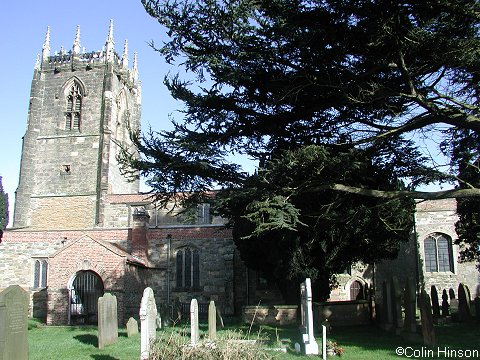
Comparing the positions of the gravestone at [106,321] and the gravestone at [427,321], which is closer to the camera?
the gravestone at [427,321]

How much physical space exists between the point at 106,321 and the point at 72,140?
23.9 meters

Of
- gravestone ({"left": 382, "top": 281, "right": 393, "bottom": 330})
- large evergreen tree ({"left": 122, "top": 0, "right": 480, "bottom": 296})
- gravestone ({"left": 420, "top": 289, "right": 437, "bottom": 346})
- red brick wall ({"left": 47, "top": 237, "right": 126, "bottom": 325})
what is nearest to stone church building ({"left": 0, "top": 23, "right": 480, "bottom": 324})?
red brick wall ({"left": 47, "top": 237, "right": 126, "bottom": 325})

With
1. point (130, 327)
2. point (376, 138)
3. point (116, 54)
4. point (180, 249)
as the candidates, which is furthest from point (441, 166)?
point (116, 54)

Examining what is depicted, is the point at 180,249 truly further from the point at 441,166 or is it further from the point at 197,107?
the point at 441,166

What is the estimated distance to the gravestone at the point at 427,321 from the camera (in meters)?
12.1

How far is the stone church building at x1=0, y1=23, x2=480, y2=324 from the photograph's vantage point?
2264 cm

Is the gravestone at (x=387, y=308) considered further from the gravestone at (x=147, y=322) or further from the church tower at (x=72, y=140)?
the church tower at (x=72, y=140)

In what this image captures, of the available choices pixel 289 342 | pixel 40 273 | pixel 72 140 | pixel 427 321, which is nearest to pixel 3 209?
pixel 72 140

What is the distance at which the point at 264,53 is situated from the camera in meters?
11.9

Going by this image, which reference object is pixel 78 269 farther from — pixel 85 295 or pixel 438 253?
pixel 438 253

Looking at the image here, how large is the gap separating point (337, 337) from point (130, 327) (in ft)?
21.1

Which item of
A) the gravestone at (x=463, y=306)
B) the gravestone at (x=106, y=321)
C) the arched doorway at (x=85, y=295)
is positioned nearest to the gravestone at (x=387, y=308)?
the gravestone at (x=463, y=306)

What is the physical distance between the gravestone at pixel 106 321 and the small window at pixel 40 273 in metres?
14.2

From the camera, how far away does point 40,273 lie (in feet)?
89.5
